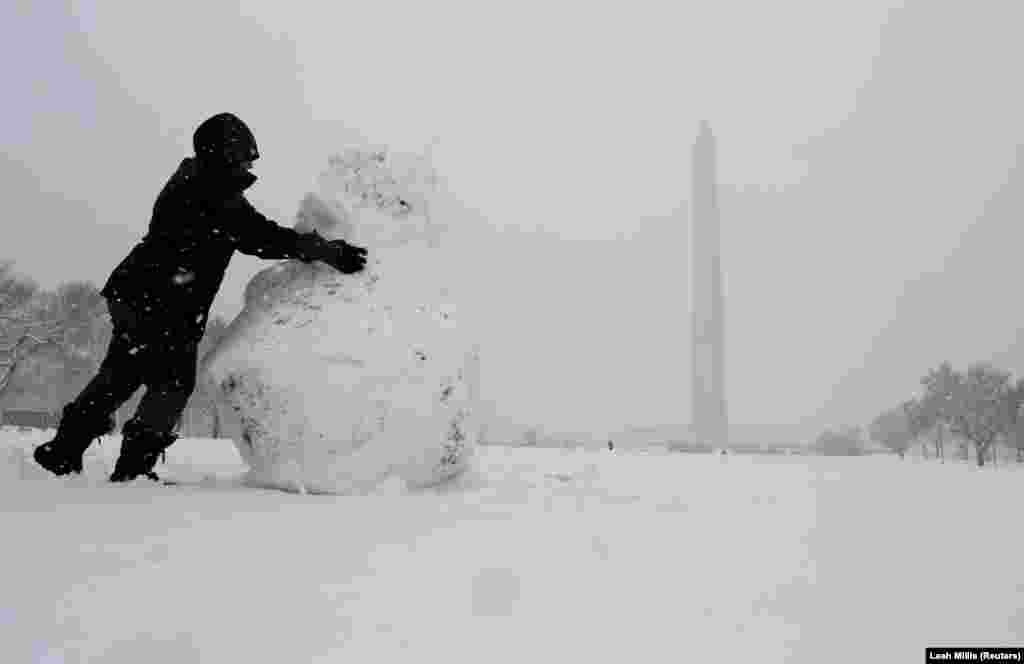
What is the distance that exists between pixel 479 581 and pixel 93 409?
2.96 meters

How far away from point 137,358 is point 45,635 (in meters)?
2.63

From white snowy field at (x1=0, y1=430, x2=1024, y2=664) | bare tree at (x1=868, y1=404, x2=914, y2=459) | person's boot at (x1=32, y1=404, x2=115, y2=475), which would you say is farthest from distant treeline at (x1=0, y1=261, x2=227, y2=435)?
bare tree at (x1=868, y1=404, x2=914, y2=459)

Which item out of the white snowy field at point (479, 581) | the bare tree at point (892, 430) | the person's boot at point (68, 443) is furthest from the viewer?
the bare tree at point (892, 430)

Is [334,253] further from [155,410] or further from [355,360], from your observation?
[155,410]

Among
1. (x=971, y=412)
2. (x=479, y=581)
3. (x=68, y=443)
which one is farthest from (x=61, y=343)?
(x=971, y=412)

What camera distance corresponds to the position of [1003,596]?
6.01 ft

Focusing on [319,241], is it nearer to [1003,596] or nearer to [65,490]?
[65,490]

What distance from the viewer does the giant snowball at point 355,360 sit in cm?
373

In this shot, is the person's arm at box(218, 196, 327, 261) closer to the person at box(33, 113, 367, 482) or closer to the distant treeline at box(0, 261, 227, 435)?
the person at box(33, 113, 367, 482)

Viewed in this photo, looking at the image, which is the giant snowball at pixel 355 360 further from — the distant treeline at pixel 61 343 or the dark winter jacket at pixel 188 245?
the distant treeline at pixel 61 343

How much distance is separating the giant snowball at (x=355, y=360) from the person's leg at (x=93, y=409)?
488 millimetres

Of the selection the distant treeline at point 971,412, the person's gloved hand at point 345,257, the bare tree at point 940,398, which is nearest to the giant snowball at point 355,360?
the person's gloved hand at point 345,257

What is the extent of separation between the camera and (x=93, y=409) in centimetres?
372

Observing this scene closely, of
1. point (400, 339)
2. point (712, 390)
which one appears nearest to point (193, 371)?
point (400, 339)
